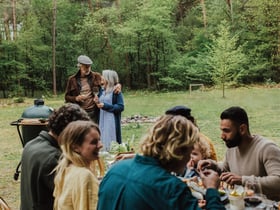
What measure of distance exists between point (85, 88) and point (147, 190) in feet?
11.3

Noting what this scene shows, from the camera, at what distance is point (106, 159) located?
9.46ft

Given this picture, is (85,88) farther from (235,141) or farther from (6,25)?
(6,25)

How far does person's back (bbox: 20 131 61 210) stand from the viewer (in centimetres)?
201

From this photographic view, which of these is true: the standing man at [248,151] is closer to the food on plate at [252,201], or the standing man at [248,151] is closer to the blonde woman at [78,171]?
the food on plate at [252,201]

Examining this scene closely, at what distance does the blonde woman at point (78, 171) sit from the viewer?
65.8 inches

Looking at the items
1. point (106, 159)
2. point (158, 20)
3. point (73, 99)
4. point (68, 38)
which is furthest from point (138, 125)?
point (68, 38)

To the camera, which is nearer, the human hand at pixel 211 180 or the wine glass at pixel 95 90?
the human hand at pixel 211 180

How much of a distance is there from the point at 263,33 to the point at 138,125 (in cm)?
1407

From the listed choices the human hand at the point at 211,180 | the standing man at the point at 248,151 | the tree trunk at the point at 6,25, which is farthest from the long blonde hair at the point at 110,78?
the tree trunk at the point at 6,25

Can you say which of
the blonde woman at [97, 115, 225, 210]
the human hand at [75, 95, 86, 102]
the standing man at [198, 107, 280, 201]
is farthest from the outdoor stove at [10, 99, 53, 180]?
the blonde woman at [97, 115, 225, 210]

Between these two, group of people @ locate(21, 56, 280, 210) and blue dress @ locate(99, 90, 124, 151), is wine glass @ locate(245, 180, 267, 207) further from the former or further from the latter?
blue dress @ locate(99, 90, 124, 151)

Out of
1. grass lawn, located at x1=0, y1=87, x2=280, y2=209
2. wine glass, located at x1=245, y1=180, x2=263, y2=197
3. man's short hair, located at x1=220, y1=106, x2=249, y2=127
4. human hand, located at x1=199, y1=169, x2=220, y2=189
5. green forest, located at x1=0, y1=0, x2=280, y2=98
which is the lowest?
grass lawn, located at x1=0, y1=87, x2=280, y2=209

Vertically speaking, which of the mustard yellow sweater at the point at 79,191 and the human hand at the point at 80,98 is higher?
the human hand at the point at 80,98

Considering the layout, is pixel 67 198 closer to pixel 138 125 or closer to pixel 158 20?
pixel 138 125
